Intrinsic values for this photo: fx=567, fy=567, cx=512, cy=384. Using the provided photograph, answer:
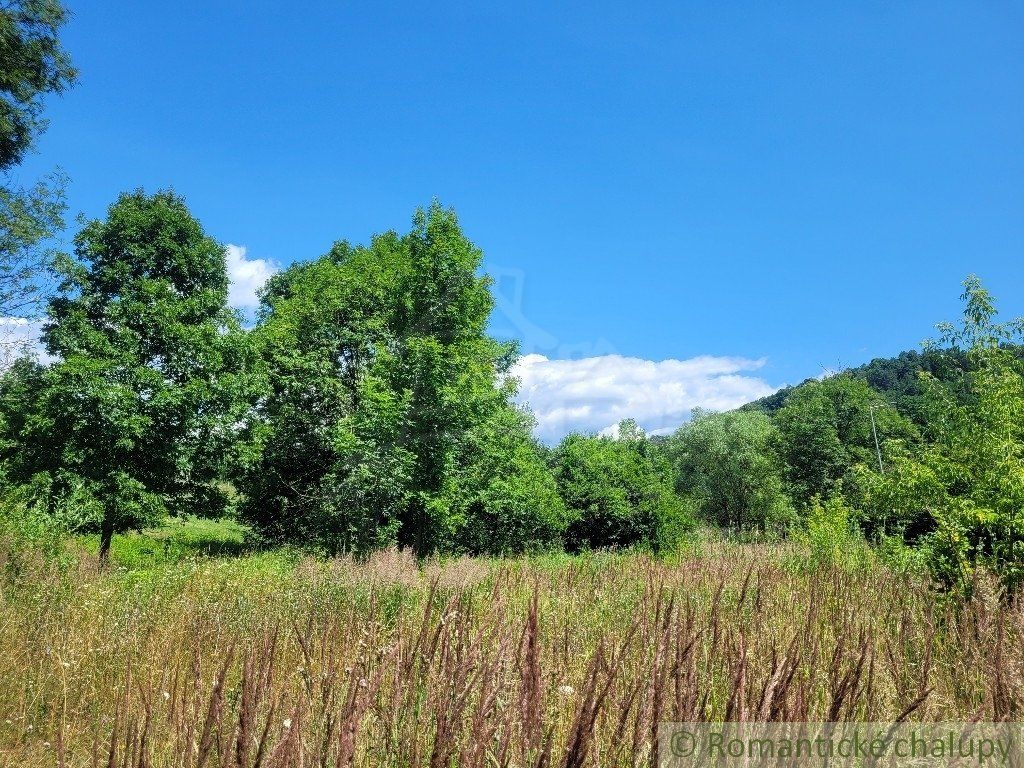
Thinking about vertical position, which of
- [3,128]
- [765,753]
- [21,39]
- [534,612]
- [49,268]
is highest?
[21,39]

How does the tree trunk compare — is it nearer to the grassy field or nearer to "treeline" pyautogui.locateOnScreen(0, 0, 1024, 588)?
"treeline" pyautogui.locateOnScreen(0, 0, 1024, 588)

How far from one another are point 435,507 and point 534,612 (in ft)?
52.1

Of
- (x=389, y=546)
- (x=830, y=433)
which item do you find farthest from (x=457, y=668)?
(x=830, y=433)

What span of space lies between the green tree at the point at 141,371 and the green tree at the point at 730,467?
115ft

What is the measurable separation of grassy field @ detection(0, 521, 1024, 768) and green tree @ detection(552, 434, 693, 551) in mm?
16141

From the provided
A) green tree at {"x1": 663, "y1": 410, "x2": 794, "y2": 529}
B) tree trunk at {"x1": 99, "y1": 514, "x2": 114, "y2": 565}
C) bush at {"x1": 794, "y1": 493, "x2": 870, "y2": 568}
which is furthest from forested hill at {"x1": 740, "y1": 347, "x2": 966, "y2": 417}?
tree trunk at {"x1": 99, "y1": 514, "x2": 114, "y2": 565}

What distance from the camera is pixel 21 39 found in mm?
13195

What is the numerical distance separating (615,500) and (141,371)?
18.0 metres

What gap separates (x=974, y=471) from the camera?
18.1ft

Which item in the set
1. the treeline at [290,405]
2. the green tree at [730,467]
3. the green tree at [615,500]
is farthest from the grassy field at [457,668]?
the green tree at [730,467]

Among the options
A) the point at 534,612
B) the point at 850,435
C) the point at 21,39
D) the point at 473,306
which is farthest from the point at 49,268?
the point at 850,435

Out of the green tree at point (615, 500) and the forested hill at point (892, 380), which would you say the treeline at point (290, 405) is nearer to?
the green tree at point (615, 500)

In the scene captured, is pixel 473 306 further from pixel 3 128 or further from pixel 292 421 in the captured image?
pixel 3 128

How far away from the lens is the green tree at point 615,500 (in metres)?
24.3
